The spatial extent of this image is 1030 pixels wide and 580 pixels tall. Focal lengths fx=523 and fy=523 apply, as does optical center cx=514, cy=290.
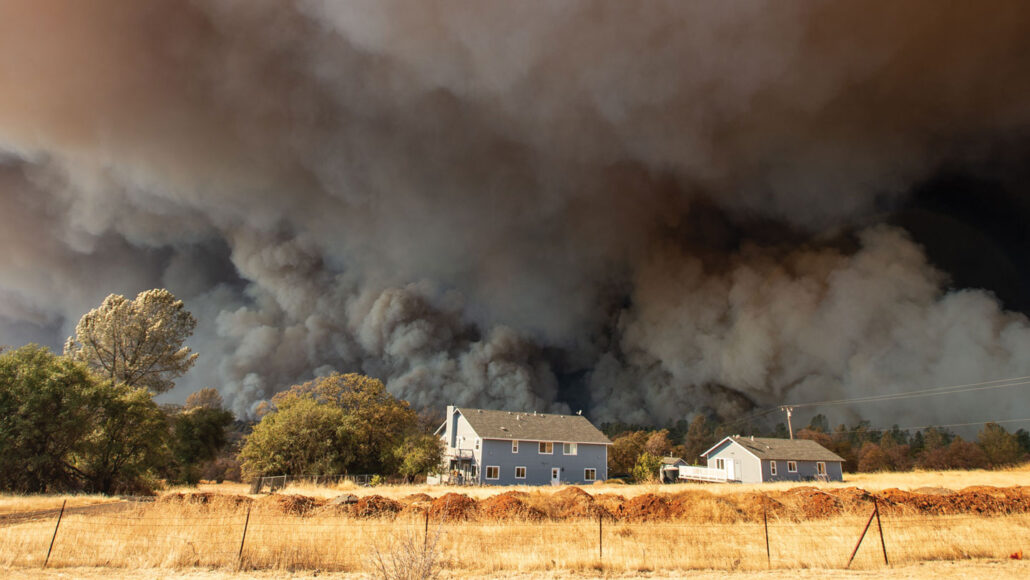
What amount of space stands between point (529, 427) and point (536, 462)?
372 cm

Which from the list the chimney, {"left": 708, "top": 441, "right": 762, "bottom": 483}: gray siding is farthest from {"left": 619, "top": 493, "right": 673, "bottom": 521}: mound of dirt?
{"left": 708, "top": 441, "right": 762, "bottom": 483}: gray siding

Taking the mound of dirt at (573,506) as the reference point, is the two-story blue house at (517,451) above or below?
above

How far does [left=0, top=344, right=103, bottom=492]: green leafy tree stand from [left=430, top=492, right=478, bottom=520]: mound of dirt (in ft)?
69.4

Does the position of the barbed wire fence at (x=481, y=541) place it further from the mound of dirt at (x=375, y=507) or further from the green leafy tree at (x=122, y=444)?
the green leafy tree at (x=122, y=444)

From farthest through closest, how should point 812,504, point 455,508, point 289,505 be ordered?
point 812,504
point 289,505
point 455,508

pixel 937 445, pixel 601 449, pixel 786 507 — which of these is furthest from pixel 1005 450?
pixel 786 507

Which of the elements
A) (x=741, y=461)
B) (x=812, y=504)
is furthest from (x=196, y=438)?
(x=741, y=461)

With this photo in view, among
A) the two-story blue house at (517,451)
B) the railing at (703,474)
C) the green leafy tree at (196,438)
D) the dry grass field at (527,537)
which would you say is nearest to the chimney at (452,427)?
the two-story blue house at (517,451)

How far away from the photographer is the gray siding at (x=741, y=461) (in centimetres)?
5041

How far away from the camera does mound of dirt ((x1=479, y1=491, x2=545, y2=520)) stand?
18234 millimetres

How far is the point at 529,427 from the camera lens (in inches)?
1938

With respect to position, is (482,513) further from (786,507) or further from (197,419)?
(197,419)

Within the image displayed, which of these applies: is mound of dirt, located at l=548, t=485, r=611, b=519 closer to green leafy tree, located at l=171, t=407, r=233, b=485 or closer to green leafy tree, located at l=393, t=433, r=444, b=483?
green leafy tree, located at l=393, t=433, r=444, b=483

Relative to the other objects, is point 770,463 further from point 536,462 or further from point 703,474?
point 536,462
